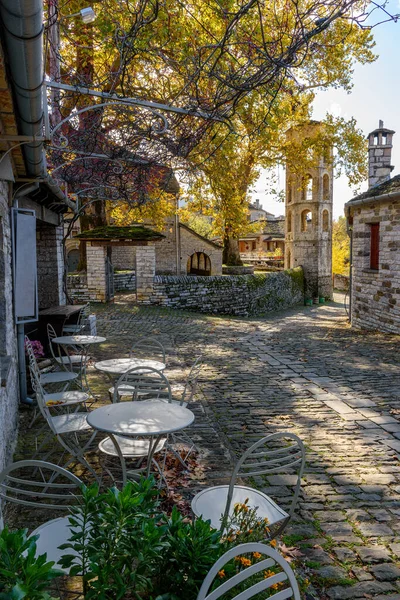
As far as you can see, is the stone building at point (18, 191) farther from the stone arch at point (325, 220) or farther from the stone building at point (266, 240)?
the stone building at point (266, 240)

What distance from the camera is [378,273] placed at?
12.6 metres

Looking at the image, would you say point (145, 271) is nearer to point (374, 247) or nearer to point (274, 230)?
point (374, 247)

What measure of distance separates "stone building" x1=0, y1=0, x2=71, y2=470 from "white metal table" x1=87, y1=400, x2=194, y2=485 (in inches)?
31.7

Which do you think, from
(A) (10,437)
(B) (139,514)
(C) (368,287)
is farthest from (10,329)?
(C) (368,287)

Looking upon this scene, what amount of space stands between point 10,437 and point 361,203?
11314mm

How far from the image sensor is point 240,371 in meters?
8.16

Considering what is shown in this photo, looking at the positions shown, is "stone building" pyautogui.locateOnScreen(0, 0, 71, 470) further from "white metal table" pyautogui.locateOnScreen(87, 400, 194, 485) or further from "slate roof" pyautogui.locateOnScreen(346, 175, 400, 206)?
"slate roof" pyautogui.locateOnScreen(346, 175, 400, 206)

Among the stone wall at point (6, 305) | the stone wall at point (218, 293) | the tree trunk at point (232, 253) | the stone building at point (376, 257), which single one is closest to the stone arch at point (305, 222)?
the tree trunk at point (232, 253)


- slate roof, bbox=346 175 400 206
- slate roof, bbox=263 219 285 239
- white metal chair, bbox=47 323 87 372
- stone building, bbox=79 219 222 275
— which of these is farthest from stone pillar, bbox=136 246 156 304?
slate roof, bbox=263 219 285 239

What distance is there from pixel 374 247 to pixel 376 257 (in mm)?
284

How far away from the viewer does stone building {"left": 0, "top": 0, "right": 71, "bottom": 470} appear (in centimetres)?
Answer: 221

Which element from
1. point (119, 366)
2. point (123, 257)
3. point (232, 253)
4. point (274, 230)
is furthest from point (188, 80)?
point (274, 230)

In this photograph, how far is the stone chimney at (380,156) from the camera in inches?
632

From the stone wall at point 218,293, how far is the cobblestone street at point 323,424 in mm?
3768
